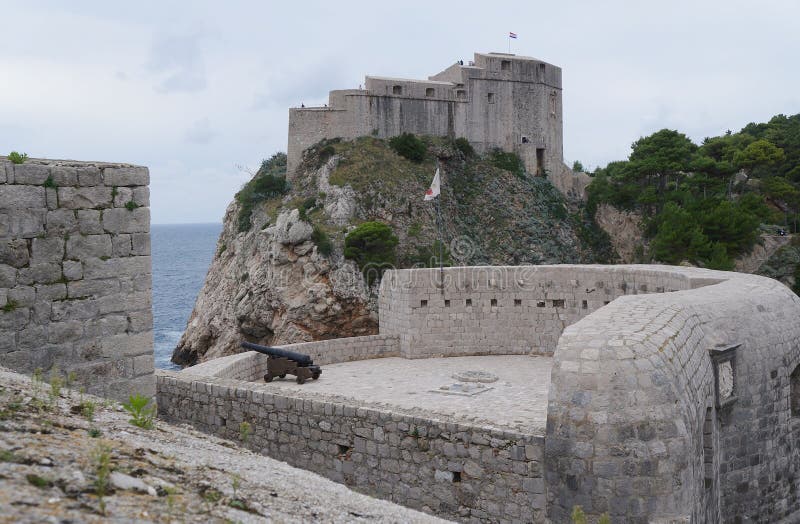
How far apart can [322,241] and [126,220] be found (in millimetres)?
28789

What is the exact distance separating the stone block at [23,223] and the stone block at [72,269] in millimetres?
373

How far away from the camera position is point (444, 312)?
17250 millimetres

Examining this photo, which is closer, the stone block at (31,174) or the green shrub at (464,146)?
the stone block at (31,174)

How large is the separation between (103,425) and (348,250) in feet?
101

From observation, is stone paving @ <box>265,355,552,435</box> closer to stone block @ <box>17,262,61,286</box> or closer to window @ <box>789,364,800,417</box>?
window @ <box>789,364,800,417</box>

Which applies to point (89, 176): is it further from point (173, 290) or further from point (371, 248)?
point (173, 290)

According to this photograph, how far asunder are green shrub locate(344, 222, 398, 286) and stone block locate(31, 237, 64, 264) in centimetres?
2863

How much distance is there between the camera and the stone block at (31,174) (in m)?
6.85

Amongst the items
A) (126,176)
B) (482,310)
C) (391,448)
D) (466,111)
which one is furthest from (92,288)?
(466,111)

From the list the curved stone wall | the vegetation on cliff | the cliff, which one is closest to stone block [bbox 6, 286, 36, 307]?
the curved stone wall

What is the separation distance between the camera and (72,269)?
23.7 feet

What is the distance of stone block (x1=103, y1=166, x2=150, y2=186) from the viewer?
7367mm

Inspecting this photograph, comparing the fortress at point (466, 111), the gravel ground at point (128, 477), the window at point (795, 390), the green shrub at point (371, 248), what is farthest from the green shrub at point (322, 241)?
the gravel ground at point (128, 477)

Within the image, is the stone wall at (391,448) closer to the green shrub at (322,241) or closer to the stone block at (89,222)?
the stone block at (89,222)
